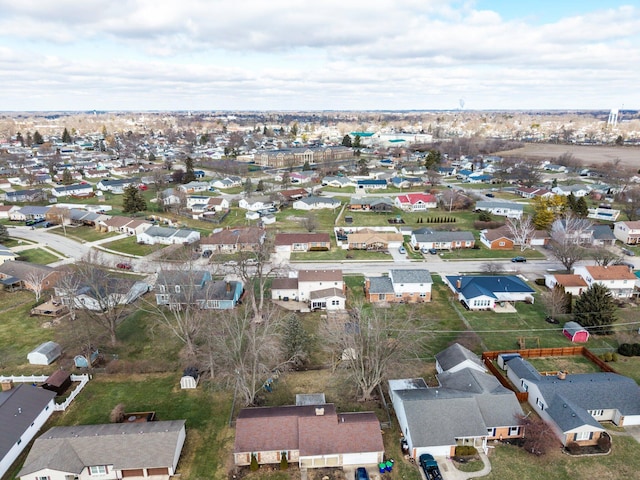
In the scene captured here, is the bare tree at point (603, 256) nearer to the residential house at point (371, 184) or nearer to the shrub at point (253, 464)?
the shrub at point (253, 464)

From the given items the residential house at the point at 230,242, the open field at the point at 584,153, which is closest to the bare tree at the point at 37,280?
the residential house at the point at 230,242

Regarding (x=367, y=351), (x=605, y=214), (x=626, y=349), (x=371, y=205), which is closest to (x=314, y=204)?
(x=371, y=205)

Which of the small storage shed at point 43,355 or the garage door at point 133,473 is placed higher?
the small storage shed at point 43,355

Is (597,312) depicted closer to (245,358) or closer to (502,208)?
(245,358)

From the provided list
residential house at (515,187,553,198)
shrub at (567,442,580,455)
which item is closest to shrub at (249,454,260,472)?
shrub at (567,442,580,455)

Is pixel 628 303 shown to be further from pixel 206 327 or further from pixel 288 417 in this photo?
pixel 206 327

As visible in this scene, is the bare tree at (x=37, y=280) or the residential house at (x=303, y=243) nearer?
the bare tree at (x=37, y=280)
